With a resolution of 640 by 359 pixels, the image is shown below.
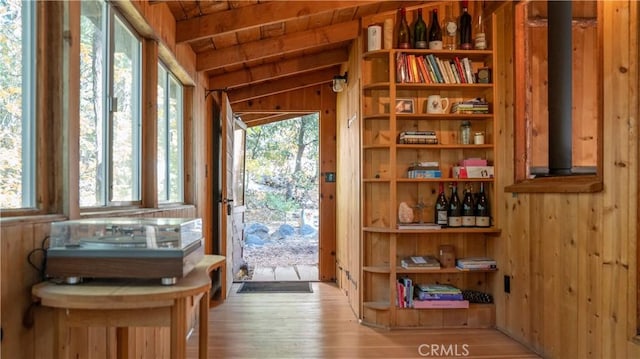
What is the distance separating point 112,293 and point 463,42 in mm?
3177

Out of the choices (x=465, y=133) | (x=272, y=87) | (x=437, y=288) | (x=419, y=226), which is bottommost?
(x=437, y=288)

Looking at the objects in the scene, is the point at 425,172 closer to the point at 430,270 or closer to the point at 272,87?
the point at 430,270

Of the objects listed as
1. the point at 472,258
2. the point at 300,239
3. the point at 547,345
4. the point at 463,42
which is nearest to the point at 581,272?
the point at 547,345

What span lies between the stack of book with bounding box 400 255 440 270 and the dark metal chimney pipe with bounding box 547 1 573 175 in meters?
1.10

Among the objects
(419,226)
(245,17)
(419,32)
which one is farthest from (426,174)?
(245,17)

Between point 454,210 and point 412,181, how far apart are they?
413mm

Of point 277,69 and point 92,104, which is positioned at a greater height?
point 277,69

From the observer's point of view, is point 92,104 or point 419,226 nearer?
point 92,104

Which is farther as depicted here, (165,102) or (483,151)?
(483,151)

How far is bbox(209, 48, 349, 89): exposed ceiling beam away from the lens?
4207 millimetres

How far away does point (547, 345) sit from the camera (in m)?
2.71

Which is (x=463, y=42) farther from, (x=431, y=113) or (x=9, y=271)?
(x=9, y=271)

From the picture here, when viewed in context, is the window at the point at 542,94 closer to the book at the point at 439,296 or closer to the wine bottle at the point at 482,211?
the wine bottle at the point at 482,211

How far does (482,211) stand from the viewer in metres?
3.43
